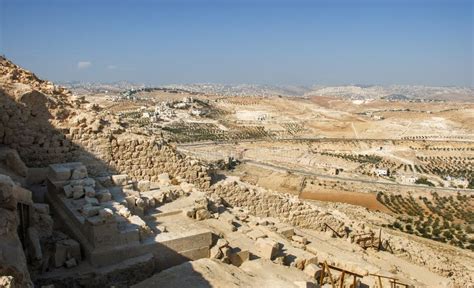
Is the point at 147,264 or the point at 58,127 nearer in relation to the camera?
the point at 147,264

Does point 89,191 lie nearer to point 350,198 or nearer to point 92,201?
point 92,201

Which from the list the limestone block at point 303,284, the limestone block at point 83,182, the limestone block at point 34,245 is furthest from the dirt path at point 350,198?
the limestone block at point 34,245

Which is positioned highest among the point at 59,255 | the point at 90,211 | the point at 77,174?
the point at 77,174

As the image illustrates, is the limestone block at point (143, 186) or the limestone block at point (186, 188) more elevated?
the limestone block at point (143, 186)

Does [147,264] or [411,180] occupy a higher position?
[147,264]

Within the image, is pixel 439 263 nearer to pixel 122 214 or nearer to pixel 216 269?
pixel 216 269

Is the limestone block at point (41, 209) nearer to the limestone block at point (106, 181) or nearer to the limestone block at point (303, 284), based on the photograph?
the limestone block at point (106, 181)

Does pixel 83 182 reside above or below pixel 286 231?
above

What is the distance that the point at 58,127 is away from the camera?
503 inches

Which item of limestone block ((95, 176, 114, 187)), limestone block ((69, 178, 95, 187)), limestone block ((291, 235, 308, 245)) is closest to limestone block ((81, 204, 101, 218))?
limestone block ((69, 178, 95, 187))

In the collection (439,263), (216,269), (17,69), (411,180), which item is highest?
(17,69)

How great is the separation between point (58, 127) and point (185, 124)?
72.6 meters

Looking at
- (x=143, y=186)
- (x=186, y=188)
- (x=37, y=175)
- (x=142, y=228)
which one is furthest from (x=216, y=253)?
(x=37, y=175)

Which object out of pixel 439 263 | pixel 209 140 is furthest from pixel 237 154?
pixel 439 263
